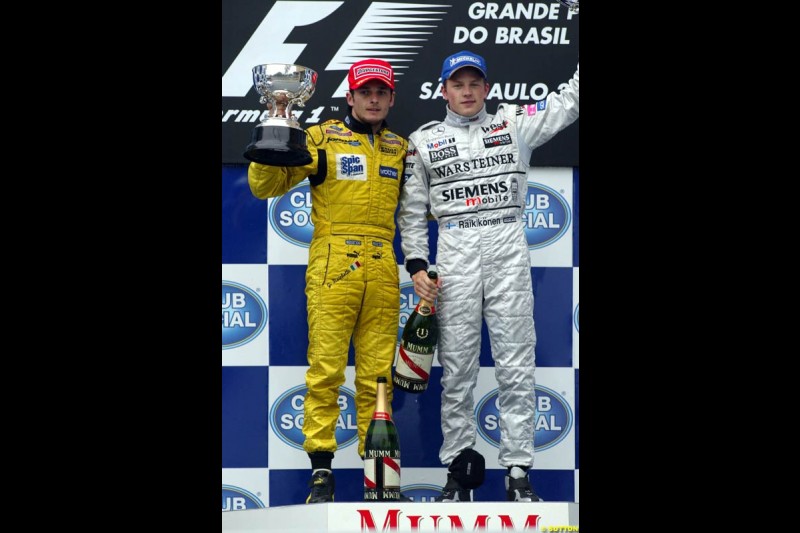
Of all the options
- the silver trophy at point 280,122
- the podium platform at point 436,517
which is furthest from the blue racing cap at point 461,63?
the podium platform at point 436,517

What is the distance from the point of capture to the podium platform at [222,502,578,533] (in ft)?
A: 11.0

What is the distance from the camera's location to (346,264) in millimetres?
3969

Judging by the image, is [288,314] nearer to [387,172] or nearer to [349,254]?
[349,254]

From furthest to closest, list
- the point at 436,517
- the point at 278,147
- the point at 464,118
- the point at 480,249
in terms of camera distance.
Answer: the point at 464,118 < the point at 480,249 < the point at 278,147 < the point at 436,517

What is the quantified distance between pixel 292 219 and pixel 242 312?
529mm

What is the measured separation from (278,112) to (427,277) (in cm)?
97

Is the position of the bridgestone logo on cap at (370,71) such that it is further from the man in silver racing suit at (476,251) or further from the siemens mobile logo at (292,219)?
the siemens mobile logo at (292,219)

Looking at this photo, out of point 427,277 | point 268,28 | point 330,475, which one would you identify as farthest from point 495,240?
point 268,28

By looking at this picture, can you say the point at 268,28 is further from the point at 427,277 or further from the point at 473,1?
the point at 427,277

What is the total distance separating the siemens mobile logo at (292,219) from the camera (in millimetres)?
4551

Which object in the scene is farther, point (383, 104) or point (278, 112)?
point (383, 104)

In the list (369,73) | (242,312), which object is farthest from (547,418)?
(369,73)

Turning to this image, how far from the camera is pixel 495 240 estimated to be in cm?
404

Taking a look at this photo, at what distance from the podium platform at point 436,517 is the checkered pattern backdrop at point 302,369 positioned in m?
1.12
